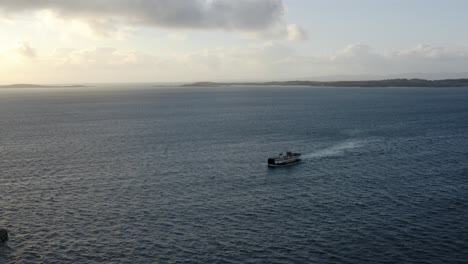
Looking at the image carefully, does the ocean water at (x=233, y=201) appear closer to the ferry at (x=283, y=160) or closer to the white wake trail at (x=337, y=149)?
the white wake trail at (x=337, y=149)

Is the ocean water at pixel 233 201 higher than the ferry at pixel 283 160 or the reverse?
the reverse

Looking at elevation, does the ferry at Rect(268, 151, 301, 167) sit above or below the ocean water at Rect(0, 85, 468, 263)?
above

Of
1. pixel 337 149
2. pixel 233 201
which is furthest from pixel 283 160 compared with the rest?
pixel 233 201

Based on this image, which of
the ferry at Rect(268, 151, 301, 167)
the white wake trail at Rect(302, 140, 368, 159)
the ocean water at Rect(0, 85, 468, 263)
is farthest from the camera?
the white wake trail at Rect(302, 140, 368, 159)

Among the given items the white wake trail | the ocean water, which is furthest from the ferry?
the white wake trail

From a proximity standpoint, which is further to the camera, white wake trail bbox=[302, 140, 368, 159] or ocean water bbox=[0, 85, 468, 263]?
white wake trail bbox=[302, 140, 368, 159]

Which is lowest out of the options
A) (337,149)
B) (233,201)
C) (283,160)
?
(233,201)

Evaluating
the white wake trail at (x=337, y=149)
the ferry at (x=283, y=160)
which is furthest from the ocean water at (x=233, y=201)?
the ferry at (x=283, y=160)

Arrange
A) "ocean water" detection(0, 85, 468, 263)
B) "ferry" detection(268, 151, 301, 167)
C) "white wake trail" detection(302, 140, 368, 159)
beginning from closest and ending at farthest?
"ocean water" detection(0, 85, 468, 263) → "ferry" detection(268, 151, 301, 167) → "white wake trail" detection(302, 140, 368, 159)

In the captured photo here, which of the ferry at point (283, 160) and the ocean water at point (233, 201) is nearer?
the ocean water at point (233, 201)

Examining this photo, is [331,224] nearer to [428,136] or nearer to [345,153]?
[345,153]

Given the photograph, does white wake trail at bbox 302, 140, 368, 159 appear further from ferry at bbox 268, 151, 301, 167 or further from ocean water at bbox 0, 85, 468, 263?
ferry at bbox 268, 151, 301, 167

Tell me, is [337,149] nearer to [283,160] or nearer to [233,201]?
[283,160]
